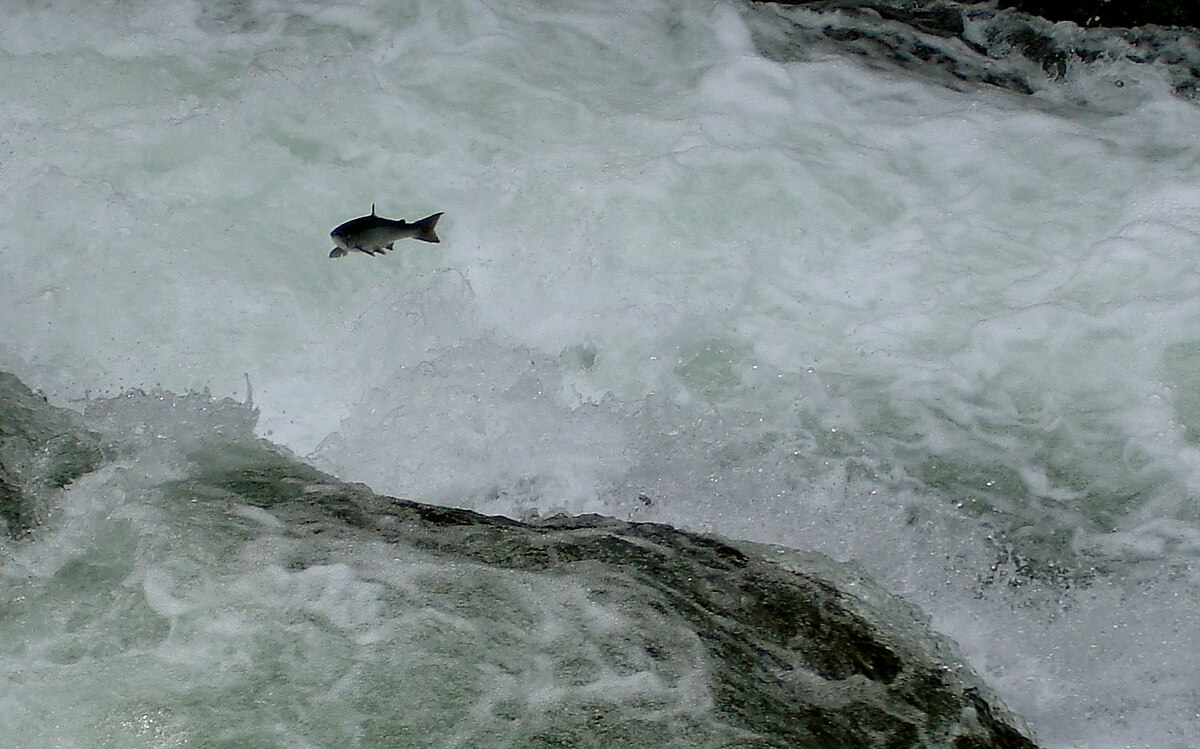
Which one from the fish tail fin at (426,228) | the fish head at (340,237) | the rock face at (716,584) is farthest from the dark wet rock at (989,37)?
the rock face at (716,584)

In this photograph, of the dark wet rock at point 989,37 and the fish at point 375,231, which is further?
the dark wet rock at point 989,37

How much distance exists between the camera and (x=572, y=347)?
3.92 meters

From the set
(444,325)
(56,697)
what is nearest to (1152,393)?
(444,325)

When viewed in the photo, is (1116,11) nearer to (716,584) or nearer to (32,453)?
(716,584)

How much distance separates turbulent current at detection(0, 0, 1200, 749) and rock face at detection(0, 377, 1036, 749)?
37mm

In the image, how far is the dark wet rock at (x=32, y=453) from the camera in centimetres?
294

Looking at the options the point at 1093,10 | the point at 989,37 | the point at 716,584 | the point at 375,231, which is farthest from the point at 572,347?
the point at 1093,10

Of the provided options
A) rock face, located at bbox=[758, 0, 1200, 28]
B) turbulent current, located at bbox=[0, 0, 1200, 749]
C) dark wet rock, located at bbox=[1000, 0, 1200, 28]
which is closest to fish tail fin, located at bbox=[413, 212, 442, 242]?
turbulent current, located at bbox=[0, 0, 1200, 749]

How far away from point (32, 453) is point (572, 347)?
159 cm

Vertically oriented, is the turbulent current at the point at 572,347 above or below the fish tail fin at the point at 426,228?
below

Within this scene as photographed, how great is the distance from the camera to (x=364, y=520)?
3.06 meters

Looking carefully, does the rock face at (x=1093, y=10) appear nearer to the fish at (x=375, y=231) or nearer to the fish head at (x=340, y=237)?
the fish at (x=375, y=231)

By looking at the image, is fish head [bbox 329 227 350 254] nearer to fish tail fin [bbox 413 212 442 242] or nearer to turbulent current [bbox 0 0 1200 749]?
fish tail fin [bbox 413 212 442 242]

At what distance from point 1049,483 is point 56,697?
2.51 metres
